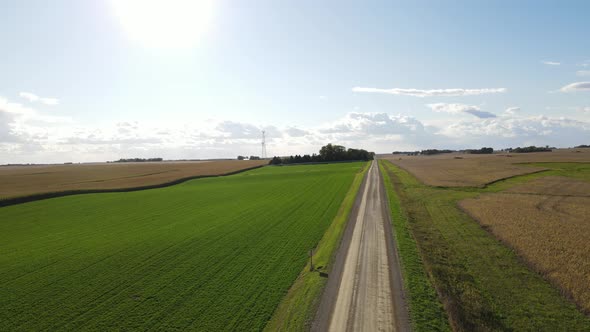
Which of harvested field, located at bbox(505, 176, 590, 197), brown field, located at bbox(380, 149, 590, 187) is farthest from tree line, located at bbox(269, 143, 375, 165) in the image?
harvested field, located at bbox(505, 176, 590, 197)

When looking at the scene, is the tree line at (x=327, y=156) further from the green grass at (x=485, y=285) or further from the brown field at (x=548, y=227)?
the green grass at (x=485, y=285)

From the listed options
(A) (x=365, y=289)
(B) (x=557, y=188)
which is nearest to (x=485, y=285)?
(A) (x=365, y=289)

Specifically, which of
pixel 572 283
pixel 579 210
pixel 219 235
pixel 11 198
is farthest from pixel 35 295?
pixel 579 210

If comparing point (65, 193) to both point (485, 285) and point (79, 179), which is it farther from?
point (485, 285)

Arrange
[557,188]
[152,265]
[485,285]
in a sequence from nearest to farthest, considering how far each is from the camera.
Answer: [485,285] < [152,265] < [557,188]

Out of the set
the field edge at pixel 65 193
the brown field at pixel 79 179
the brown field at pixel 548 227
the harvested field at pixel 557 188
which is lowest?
the brown field at pixel 548 227

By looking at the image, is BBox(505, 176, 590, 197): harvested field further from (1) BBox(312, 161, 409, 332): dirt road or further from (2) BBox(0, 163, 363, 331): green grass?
(1) BBox(312, 161, 409, 332): dirt road

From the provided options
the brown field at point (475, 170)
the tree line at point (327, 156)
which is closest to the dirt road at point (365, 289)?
the brown field at point (475, 170)

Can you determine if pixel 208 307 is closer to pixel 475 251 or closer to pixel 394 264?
pixel 394 264
